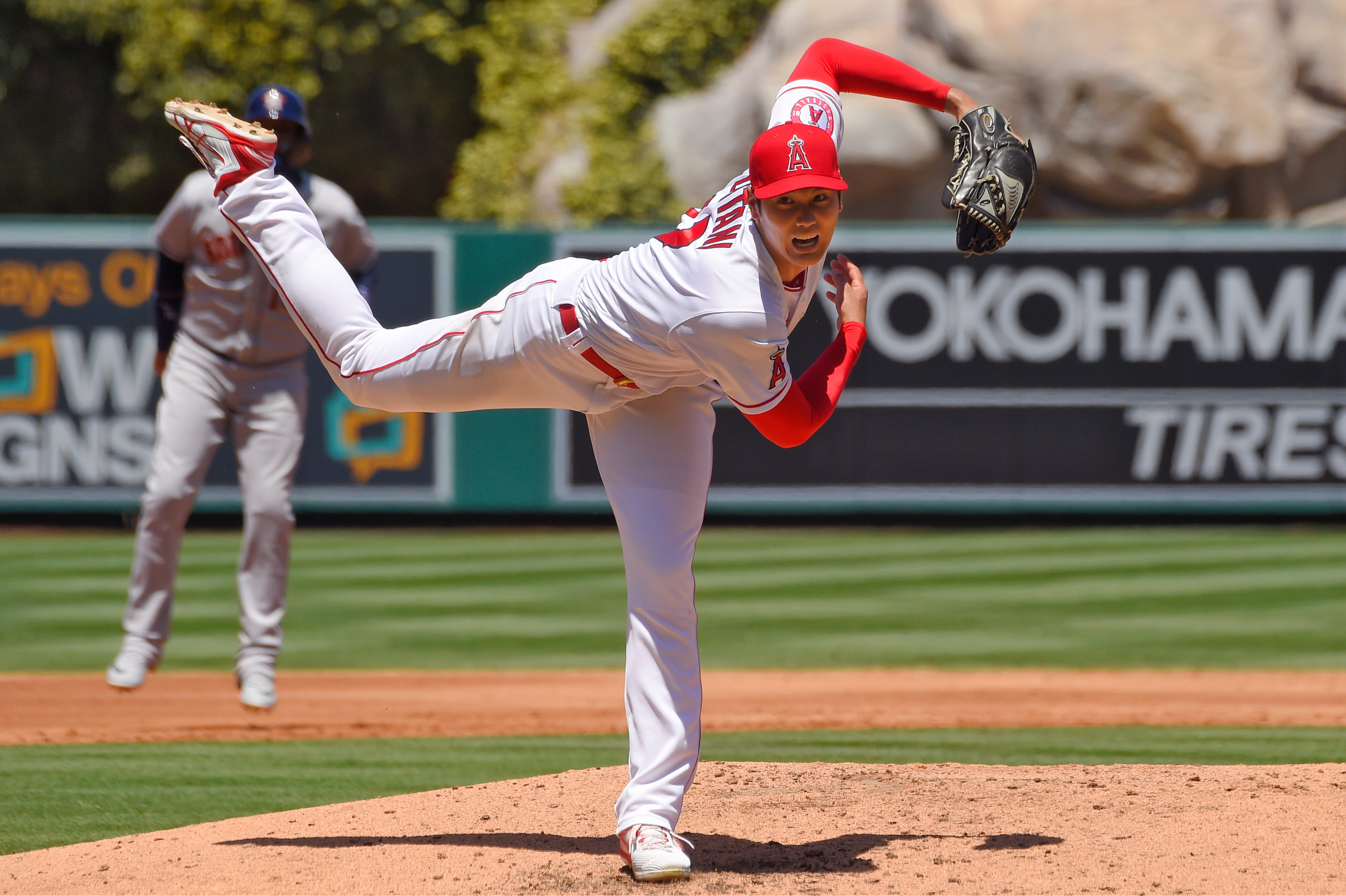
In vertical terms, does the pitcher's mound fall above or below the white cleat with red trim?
below

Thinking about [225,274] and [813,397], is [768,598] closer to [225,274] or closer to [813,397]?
[225,274]

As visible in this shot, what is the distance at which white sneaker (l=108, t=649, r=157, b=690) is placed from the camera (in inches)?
231

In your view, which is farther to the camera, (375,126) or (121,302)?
(375,126)

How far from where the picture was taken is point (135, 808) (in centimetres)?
469

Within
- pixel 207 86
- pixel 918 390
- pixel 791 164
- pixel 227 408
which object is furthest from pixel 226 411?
pixel 207 86

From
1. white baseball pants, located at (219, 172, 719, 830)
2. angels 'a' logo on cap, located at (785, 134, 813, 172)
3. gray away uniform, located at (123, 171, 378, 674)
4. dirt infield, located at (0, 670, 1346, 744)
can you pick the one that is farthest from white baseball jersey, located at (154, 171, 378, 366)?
angels 'a' logo on cap, located at (785, 134, 813, 172)

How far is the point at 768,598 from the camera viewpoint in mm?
9711

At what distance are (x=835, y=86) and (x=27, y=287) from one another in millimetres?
9748

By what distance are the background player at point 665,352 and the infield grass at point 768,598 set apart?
4.07 m

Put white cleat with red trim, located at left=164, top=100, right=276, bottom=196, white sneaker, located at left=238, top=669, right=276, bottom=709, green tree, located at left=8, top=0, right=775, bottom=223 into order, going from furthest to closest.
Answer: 1. green tree, located at left=8, top=0, right=775, bottom=223
2. white sneaker, located at left=238, top=669, right=276, bottom=709
3. white cleat with red trim, located at left=164, top=100, right=276, bottom=196

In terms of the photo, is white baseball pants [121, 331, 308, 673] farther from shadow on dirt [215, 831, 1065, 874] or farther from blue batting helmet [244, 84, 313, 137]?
shadow on dirt [215, 831, 1065, 874]

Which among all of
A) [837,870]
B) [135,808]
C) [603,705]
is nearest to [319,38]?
[603,705]

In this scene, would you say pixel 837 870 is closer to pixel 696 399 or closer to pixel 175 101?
pixel 696 399

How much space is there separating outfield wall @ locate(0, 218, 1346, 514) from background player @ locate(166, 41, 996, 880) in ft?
26.9
